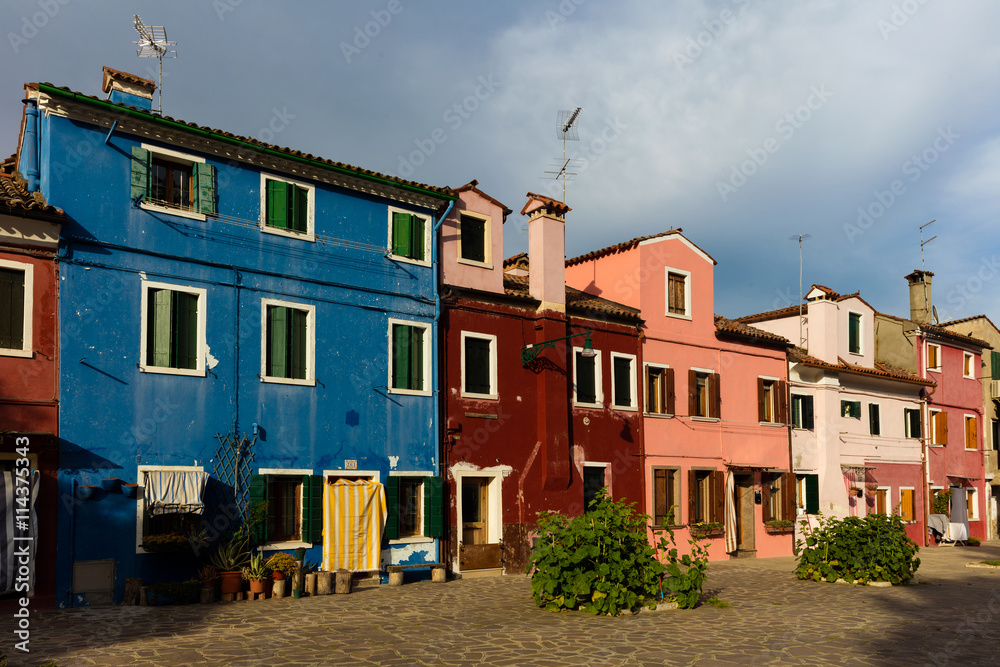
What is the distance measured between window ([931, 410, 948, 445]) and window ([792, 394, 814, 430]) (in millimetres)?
8053

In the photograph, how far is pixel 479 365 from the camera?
20.8 m

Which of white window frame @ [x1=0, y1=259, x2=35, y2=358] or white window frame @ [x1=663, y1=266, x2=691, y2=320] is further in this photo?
white window frame @ [x1=663, y1=266, x2=691, y2=320]

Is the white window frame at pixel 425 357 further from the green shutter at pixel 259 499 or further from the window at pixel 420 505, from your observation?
the green shutter at pixel 259 499

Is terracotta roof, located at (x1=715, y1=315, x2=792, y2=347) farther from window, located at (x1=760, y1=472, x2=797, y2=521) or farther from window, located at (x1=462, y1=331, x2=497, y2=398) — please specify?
window, located at (x1=462, y1=331, x2=497, y2=398)

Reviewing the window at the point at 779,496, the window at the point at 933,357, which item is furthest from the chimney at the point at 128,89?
the window at the point at 933,357

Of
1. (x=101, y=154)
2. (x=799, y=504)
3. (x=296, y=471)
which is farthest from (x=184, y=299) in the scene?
(x=799, y=504)

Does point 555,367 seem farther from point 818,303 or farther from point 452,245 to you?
point 818,303

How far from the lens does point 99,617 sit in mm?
13055

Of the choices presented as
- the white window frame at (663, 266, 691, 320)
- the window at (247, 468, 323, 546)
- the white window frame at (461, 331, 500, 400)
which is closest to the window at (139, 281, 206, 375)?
the window at (247, 468, 323, 546)

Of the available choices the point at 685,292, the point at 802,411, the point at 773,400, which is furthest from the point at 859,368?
the point at 685,292

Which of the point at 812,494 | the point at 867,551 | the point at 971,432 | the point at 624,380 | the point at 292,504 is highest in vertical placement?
the point at 624,380

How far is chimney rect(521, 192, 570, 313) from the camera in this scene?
22094 millimetres

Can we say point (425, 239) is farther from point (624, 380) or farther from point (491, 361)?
point (624, 380)

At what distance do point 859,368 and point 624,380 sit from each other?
36.1ft
